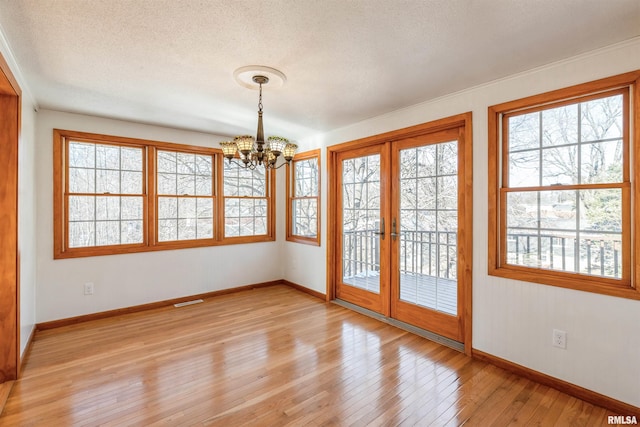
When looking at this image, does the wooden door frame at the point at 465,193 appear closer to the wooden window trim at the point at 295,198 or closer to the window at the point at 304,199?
the wooden window trim at the point at 295,198

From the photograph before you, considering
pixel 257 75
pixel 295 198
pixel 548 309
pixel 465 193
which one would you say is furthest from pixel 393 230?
pixel 257 75

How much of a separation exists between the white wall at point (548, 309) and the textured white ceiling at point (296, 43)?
0.15 meters

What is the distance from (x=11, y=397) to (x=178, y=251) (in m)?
2.30

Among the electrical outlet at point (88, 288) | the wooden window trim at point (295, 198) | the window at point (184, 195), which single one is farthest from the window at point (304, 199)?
the electrical outlet at point (88, 288)

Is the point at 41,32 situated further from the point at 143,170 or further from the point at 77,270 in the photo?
the point at 77,270

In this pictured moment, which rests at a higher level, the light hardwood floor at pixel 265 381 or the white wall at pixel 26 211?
the white wall at pixel 26 211

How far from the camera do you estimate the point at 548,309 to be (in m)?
2.42

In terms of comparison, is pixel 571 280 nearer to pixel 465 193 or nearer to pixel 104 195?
pixel 465 193

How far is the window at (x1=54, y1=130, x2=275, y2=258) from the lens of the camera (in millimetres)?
3666

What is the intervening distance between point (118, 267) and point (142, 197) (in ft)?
3.07

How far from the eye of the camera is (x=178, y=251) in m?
4.37

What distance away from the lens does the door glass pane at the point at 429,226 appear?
3.15m

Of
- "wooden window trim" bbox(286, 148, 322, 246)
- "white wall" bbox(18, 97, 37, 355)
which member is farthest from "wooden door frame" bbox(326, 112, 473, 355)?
"white wall" bbox(18, 97, 37, 355)

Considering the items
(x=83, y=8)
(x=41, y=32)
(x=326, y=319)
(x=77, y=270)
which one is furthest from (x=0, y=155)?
(x=326, y=319)
